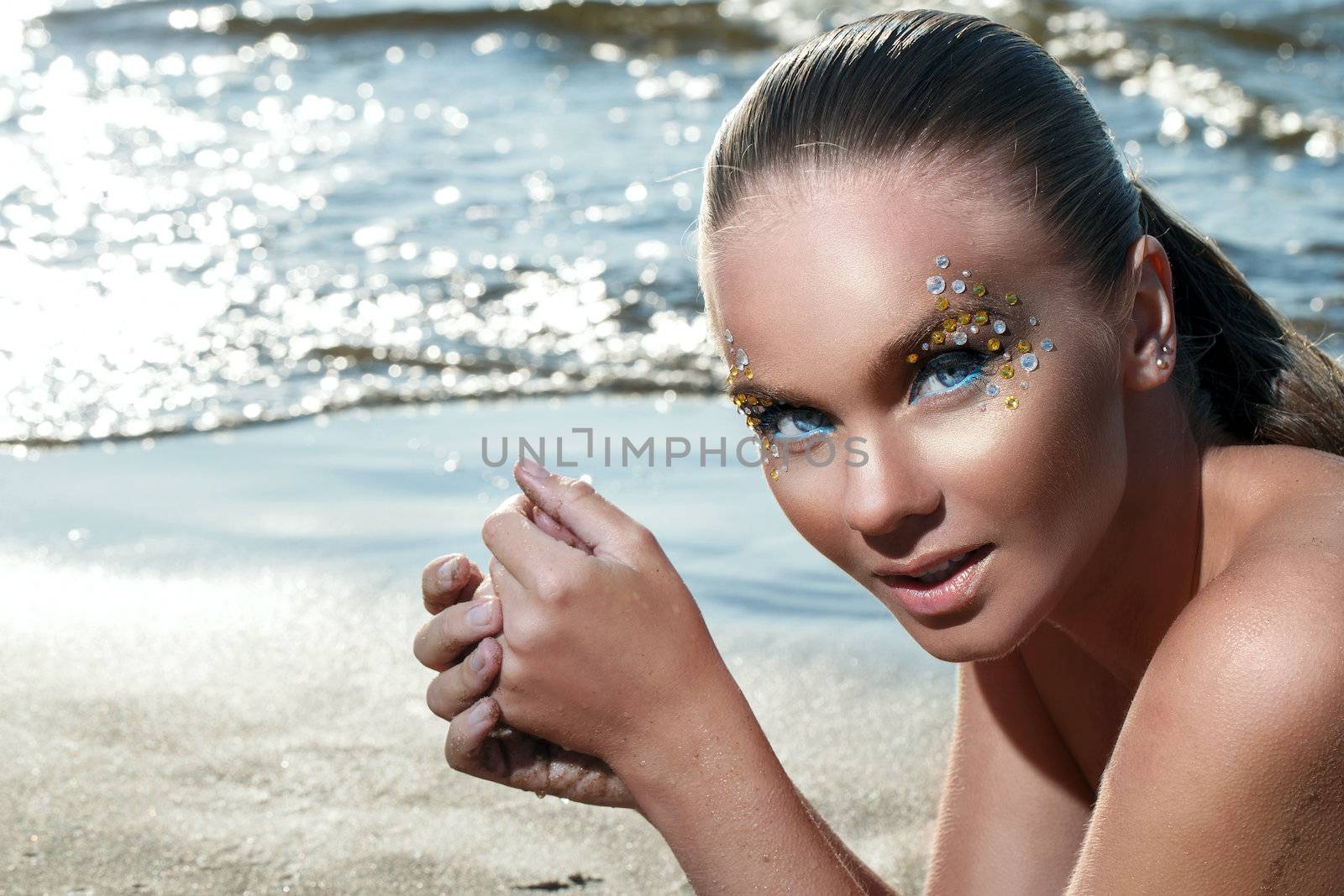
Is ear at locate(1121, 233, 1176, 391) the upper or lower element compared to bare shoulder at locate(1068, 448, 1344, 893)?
upper

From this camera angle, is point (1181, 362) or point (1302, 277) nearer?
point (1181, 362)

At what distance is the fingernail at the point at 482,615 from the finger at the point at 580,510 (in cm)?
7

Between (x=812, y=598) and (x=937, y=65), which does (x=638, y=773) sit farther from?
(x=812, y=598)

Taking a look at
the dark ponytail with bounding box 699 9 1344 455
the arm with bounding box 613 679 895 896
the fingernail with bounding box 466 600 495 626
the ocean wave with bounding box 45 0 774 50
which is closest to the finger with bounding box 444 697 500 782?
the fingernail with bounding box 466 600 495 626

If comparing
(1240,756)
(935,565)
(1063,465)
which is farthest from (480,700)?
(1240,756)

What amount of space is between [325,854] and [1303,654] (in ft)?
5.94

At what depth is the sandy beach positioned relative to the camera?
289cm

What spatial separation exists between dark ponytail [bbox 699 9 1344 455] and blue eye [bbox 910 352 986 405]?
0.22 m

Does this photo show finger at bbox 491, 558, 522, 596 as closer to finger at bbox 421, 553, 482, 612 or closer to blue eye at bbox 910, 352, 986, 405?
finger at bbox 421, 553, 482, 612

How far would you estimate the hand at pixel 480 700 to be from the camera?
2115mm

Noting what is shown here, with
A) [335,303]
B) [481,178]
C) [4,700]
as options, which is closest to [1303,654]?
[4,700]

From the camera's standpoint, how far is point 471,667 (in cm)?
211

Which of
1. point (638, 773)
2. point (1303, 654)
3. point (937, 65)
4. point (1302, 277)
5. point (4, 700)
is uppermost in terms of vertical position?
point (937, 65)

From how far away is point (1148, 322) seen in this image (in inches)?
89.4
